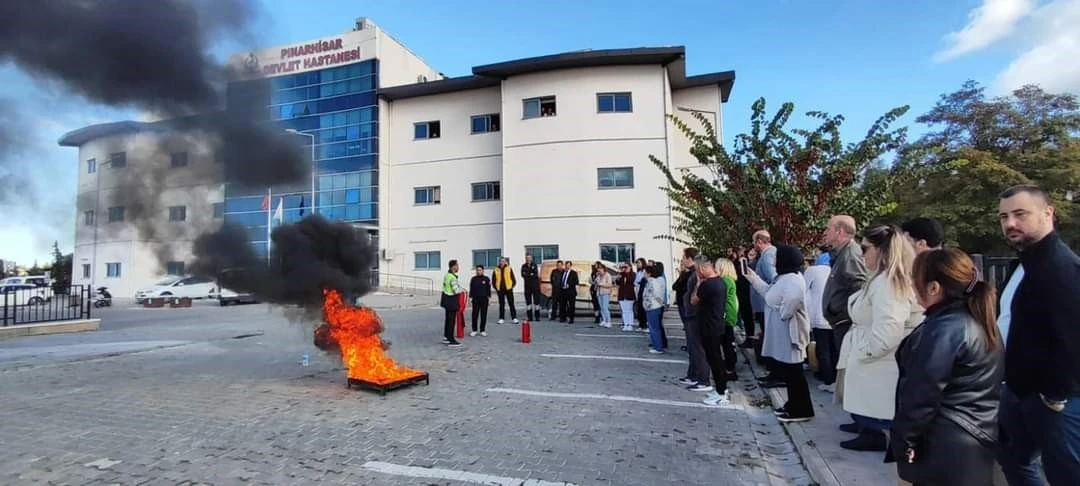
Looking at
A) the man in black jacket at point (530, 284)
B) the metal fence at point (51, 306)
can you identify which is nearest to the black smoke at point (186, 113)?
the man in black jacket at point (530, 284)

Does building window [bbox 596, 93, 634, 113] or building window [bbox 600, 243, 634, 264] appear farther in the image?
building window [bbox 596, 93, 634, 113]

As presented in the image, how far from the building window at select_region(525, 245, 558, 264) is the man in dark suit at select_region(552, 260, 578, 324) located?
10.8m

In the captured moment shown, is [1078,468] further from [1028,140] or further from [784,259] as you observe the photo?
[1028,140]

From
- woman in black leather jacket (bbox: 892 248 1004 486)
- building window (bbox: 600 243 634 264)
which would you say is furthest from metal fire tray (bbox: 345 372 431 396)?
building window (bbox: 600 243 634 264)

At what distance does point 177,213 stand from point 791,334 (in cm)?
776

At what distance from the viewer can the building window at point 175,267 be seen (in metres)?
7.82

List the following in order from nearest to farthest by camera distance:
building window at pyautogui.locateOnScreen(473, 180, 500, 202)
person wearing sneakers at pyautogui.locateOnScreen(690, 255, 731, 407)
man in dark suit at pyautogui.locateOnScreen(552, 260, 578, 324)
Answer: person wearing sneakers at pyautogui.locateOnScreen(690, 255, 731, 407)
man in dark suit at pyautogui.locateOnScreen(552, 260, 578, 324)
building window at pyautogui.locateOnScreen(473, 180, 500, 202)

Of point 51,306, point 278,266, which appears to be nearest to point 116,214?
point 278,266

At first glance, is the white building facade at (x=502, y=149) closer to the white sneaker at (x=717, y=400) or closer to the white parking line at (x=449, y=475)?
the white sneaker at (x=717, y=400)

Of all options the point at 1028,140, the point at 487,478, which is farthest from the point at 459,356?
the point at 1028,140

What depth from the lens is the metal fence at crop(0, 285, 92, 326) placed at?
14766 millimetres

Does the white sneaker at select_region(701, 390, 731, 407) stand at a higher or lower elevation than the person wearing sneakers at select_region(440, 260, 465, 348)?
lower

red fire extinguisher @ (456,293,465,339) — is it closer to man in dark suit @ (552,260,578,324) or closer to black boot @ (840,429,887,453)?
man in dark suit @ (552,260,578,324)

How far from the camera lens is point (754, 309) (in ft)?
31.4
